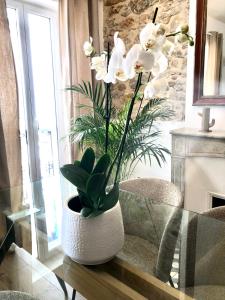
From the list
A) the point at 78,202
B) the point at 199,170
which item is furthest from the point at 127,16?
the point at 78,202

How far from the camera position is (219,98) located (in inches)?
88.1

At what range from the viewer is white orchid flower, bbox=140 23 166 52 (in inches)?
27.3

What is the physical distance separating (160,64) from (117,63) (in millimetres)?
122

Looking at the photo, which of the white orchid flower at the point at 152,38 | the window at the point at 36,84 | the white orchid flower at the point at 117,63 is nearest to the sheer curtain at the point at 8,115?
the window at the point at 36,84

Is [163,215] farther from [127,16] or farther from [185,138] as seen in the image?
[127,16]

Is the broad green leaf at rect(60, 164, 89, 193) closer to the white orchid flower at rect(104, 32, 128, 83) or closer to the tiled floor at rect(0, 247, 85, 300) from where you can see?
the white orchid flower at rect(104, 32, 128, 83)

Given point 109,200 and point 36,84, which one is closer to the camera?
point 109,200

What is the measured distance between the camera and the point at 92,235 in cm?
85

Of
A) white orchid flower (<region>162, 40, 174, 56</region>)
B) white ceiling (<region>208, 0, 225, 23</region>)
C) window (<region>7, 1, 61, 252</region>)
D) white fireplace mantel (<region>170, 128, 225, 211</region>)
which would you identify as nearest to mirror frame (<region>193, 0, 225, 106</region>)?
white ceiling (<region>208, 0, 225, 23</region>)

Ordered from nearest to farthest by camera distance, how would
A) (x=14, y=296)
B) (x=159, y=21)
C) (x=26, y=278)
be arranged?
(x=14, y=296) < (x=26, y=278) < (x=159, y=21)

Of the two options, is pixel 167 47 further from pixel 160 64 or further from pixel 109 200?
pixel 109 200

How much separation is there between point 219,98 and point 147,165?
1.02 metres

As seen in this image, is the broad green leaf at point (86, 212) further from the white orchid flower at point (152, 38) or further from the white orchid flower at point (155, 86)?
the white orchid flower at point (152, 38)

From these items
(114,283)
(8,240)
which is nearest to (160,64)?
(114,283)
